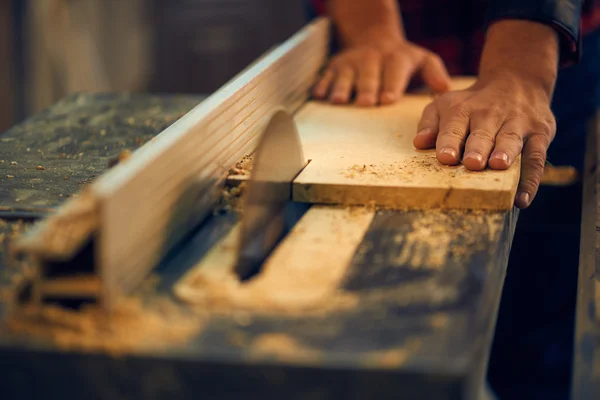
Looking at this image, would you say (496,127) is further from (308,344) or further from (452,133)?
(308,344)

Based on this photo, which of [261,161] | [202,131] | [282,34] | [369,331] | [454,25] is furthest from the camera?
[282,34]

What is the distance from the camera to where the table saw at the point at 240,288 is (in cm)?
92

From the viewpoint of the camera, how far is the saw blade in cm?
118

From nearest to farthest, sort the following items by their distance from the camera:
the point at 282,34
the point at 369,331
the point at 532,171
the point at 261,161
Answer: the point at 369,331 → the point at 261,161 → the point at 532,171 → the point at 282,34

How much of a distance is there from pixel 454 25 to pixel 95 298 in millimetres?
2044

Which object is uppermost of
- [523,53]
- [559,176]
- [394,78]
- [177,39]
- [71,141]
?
[523,53]

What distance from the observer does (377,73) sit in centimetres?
215

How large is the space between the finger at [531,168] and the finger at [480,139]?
90mm

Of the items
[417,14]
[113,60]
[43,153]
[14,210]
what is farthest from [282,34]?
[14,210]

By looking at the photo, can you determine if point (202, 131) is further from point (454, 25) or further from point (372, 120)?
point (454, 25)

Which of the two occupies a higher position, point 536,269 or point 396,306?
point 396,306

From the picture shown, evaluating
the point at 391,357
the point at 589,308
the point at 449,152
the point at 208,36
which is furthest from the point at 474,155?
the point at 208,36

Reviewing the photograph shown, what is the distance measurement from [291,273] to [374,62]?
48.0 inches

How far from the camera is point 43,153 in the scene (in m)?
1.82
